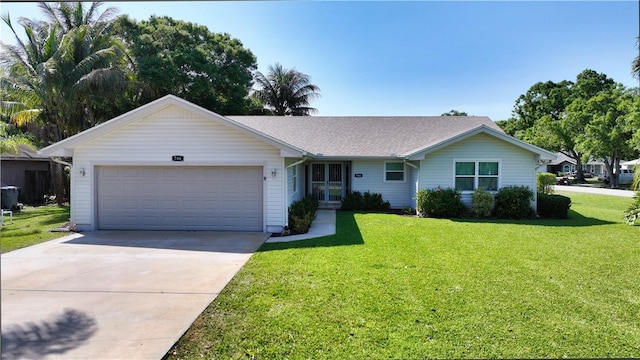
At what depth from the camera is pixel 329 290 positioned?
529cm

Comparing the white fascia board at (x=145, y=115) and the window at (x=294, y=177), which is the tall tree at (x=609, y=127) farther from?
the white fascia board at (x=145, y=115)

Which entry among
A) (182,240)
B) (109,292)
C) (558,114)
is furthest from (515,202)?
(558,114)

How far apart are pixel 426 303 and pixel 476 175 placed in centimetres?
964

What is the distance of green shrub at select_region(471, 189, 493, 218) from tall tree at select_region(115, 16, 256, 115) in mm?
20356

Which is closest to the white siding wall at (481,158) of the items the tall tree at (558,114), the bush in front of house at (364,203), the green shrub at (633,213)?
the bush in front of house at (364,203)

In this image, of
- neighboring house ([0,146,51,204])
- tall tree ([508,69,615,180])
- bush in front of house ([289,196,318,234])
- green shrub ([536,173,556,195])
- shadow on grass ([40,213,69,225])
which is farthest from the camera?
tall tree ([508,69,615,180])

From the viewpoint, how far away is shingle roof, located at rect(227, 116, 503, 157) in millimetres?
14945

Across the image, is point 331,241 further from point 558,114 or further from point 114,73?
point 558,114

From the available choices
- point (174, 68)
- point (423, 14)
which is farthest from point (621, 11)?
point (174, 68)

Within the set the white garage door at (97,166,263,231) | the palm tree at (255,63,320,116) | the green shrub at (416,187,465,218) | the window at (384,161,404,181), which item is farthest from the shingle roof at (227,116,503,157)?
the palm tree at (255,63,320,116)

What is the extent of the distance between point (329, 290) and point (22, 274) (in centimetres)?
554

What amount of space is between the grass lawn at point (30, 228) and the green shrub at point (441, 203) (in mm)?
11841

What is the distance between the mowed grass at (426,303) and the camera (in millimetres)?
3770

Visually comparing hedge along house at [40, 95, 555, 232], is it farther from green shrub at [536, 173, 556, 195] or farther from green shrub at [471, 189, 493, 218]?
green shrub at [536, 173, 556, 195]
